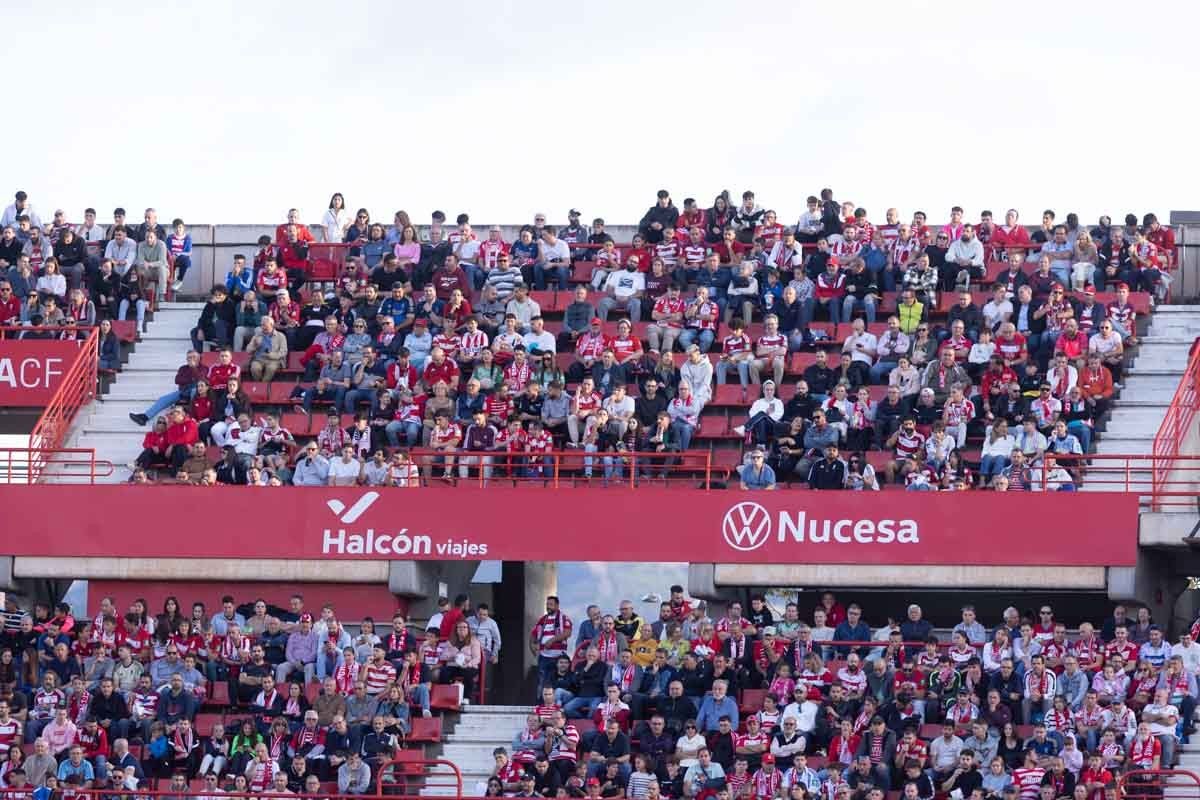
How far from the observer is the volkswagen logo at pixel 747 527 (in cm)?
3169

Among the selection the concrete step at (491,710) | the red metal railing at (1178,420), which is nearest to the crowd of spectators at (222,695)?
the concrete step at (491,710)

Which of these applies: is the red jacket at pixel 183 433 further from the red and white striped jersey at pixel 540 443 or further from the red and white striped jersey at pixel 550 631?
the red and white striped jersey at pixel 550 631

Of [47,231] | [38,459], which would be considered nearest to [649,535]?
[38,459]

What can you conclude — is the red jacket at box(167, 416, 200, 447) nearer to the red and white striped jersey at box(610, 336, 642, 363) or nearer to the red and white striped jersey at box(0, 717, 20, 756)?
the red and white striped jersey at box(0, 717, 20, 756)

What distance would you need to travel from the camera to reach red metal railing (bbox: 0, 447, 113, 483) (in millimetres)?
33312

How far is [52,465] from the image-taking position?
34.6 meters

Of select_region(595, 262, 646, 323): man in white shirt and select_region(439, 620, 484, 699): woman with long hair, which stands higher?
select_region(595, 262, 646, 323): man in white shirt

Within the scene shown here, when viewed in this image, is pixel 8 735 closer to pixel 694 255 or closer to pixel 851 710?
pixel 851 710

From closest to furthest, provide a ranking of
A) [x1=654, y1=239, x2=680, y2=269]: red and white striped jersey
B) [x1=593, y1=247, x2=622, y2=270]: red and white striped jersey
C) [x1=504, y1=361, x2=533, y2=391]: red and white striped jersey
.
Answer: [x1=504, y1=361, x2=533, y2=391]: red and white striped jersey → [x1=654, y1=239, x2=680, y2=269]: red and white striped jersey → [x1=593, y1=247, x2=622, y2=270]: red and white striped jersey

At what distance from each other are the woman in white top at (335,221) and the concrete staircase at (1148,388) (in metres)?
11.0

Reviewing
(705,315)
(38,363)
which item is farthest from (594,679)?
(38,363)

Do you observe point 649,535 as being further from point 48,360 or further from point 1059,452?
point 48,360

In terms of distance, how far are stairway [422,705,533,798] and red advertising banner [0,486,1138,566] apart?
7.46 ft

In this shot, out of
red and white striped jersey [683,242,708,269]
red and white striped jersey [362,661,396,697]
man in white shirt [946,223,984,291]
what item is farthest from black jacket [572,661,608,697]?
man in white shirt [946,223,984,291]
